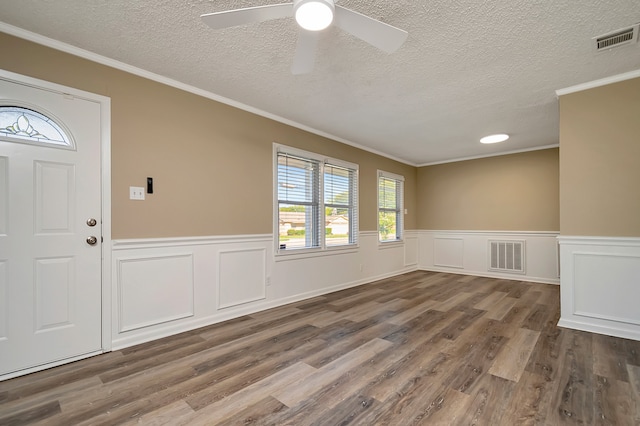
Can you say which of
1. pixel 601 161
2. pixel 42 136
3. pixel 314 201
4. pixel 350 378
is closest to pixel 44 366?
pixel 42 136

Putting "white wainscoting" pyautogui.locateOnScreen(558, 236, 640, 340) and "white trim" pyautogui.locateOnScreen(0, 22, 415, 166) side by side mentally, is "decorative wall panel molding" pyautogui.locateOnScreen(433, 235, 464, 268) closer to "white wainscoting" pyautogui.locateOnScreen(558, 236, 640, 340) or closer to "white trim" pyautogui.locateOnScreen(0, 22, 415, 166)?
"white wainscoting" pyautogui.locateOnScreen(558, 236, 640, 340)

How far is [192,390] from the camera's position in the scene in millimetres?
1955

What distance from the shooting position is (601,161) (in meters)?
2.92

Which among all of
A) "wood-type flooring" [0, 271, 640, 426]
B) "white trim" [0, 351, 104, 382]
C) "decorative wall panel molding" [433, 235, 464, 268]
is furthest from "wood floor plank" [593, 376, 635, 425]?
"decorative wall panel molding" [433, 235, 464, 268]

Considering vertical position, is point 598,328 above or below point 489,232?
below

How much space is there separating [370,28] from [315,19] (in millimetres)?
326

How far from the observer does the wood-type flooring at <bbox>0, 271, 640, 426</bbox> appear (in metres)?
1.71

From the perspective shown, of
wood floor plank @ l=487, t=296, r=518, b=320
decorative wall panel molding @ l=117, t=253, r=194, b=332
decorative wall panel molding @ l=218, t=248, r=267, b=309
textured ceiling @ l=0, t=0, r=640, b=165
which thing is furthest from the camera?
wood floor plank @ l=487, t=296, r=518, b=320

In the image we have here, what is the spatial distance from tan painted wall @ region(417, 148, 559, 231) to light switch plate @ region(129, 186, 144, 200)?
5.88 m

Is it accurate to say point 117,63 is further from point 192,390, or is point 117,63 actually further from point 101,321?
point 192,390

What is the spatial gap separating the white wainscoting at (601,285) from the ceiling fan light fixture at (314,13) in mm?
3274

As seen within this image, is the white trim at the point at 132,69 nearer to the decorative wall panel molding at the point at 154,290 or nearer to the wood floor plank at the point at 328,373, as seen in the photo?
the decorative wall panel molding at the point at 154,290

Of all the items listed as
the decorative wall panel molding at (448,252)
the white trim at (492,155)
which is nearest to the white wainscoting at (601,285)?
the white trim at (492,155)

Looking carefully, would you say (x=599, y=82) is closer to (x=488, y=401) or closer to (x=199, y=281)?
(x=488, y=401)
